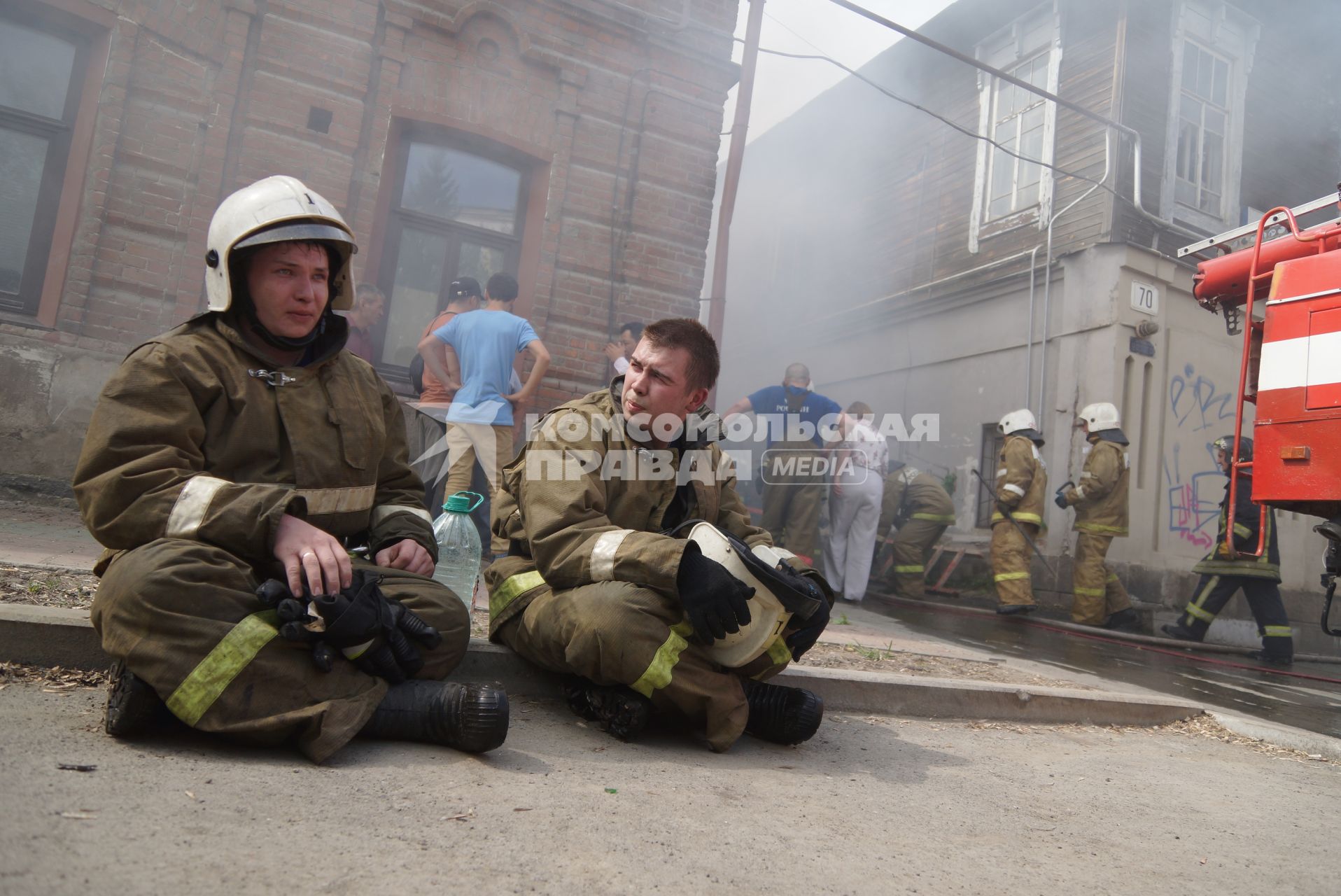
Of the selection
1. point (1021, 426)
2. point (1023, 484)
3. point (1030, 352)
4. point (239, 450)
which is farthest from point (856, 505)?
point (239, 450)

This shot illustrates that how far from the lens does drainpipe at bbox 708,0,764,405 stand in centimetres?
884

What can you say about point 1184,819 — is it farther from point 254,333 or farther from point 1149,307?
point 1149,307

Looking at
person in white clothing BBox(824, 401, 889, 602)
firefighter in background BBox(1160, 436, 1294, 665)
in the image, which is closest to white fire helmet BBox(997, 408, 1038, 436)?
person in white clothing BBox(824, 401, 889, 602)

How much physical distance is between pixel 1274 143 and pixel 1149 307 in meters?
4.46

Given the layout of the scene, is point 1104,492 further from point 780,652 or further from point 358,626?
point 358,626

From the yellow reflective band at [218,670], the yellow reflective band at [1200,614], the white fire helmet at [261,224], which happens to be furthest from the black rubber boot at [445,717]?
the yellow reflective band at [1200,614]

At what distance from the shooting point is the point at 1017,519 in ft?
28.5

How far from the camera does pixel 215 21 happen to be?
6.45 meters

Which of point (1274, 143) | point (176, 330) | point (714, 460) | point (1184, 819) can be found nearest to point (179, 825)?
point (176, 330)

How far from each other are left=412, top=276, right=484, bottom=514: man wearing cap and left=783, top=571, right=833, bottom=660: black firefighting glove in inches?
154

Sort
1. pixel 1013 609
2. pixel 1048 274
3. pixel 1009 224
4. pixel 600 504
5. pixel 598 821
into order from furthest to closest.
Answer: pixel 1009 224 < pixel 1048 274 < pixel 1013 609 < pixel 600 504 < pixel 598 821

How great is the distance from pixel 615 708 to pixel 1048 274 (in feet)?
35.5

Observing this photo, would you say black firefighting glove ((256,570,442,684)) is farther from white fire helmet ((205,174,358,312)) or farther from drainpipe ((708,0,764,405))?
drainpipe ((708,0,764,405))

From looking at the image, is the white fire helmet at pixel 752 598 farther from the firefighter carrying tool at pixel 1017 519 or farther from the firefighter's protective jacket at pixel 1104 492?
the firefighter's protective jacket at pixel 1104 492
